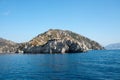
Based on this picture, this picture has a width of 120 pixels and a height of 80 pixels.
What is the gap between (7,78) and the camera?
2965 inches

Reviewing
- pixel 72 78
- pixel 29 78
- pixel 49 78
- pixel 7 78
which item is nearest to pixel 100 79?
pixel 72 78

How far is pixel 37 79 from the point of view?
72188 mm

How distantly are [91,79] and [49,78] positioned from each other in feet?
44.8

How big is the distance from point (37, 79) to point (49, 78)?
4042mm

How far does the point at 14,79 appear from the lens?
7281 centimetres

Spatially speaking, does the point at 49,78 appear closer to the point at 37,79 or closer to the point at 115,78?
the point at 37,79

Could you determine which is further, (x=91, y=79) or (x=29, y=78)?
(x=29, y=78)

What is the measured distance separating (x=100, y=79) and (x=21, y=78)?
25.7 meters

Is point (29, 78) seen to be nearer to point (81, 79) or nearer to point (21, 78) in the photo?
point (21, 78)

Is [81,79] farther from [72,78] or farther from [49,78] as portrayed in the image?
[49,78]

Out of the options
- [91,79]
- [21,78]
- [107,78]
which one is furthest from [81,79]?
[21,78]

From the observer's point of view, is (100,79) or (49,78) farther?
(49,78)

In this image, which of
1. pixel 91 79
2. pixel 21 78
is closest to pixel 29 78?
pixel 21 78

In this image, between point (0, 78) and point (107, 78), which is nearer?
point (107, 78)
